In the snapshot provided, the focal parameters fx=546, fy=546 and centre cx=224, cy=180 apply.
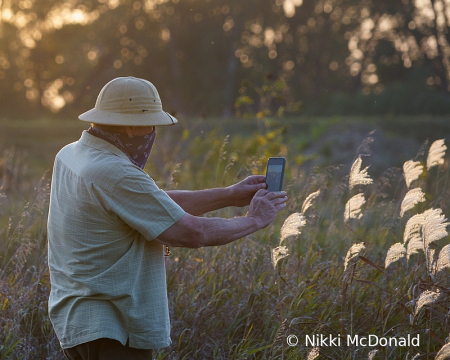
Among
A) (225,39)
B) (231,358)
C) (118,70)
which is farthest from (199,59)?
(231,358)

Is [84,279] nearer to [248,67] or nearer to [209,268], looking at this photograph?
[209,268]

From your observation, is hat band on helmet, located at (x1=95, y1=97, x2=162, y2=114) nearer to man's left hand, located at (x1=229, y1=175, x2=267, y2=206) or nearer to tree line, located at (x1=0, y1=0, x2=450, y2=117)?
man's left hand, located at (x1=229, y1=175, x2=267, y2=206)

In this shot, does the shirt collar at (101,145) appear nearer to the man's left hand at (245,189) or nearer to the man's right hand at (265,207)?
the man's right hand at (265,207)

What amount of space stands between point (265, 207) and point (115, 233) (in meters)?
0.81

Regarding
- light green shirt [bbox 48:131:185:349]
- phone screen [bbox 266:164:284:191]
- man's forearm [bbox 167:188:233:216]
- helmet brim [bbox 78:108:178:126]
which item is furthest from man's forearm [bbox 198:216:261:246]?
man's forearm [bbox 167:188:233:216]

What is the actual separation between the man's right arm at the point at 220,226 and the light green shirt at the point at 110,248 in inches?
2.2

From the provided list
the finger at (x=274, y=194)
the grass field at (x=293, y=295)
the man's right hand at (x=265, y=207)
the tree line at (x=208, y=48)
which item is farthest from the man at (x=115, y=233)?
the tree line at (x=208, y=48)

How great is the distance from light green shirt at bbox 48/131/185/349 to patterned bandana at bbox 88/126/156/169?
0.04 metres

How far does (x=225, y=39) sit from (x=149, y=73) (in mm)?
6172

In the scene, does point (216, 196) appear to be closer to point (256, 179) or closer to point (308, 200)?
point (256, 179)

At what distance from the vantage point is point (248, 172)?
6156mm

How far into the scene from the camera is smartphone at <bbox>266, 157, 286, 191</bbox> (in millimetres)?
3229

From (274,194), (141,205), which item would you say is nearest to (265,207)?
(274,194)

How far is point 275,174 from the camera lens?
3.26 metres
